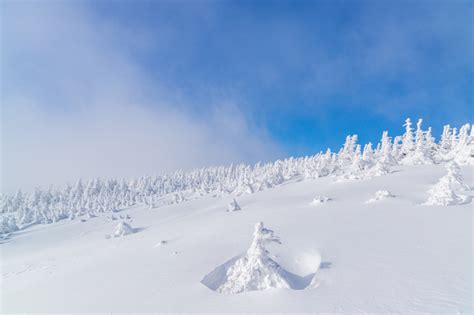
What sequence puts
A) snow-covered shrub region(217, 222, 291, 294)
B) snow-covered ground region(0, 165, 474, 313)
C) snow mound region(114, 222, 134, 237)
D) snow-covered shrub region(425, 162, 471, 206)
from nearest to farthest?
snow-covered ground region(0, 165, 474, 313)
snow-covered shrub region(217, 222, 291, 294)
snow-covered shrub region(425, 162, 471, 206)
snow mound region(114, 222, 134, 237)

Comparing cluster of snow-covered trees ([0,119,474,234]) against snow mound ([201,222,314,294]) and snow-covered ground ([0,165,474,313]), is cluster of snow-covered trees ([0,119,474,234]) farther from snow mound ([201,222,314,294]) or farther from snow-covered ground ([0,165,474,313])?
snow mound ([201,222,314,294])

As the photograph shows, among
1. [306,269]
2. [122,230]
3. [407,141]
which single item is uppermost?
[407,141]

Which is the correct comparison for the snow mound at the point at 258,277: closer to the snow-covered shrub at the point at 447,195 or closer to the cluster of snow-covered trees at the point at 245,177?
the snow-covered shrub at the point at 447,195

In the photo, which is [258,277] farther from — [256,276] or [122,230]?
[122,230]

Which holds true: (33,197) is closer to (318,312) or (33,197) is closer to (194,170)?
(194,170)

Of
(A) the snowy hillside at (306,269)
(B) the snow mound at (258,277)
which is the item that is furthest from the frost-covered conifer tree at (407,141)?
(B) the snow mound at (258,277)

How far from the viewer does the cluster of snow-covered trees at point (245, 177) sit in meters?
48.2

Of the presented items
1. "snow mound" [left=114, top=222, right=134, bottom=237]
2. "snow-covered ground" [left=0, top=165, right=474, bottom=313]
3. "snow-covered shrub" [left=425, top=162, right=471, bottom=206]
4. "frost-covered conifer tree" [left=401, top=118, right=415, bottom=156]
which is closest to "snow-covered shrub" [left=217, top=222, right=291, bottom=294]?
"snow-covered ground" [left=0, top=165, right=474, bottom=313]

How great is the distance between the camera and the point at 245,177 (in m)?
81.4

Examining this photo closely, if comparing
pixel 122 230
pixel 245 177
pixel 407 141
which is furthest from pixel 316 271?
pixel 245 177

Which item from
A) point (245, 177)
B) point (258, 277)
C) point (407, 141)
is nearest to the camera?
point (258, 277)

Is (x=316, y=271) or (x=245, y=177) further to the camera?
(x=245, y=177)

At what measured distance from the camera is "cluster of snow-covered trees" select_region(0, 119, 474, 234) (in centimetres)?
4822

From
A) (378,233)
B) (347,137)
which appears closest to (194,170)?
(347,137)
